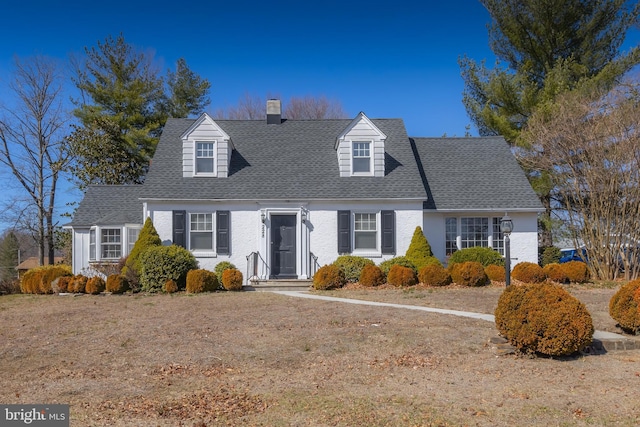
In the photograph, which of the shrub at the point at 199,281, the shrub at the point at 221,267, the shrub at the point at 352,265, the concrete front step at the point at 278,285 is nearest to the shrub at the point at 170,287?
the shrub at the point at 199,281

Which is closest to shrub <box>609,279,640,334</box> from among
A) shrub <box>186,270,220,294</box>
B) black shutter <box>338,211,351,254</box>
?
black shutter <box>338,211,351,254</box>

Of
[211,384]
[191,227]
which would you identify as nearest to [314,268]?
[191,227]

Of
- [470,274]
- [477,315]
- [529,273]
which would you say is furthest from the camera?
[529,273]

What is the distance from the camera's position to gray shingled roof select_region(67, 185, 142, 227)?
69.2 feet

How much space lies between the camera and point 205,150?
A: 68.0ft

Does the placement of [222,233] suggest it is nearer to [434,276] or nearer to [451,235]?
[434,276]

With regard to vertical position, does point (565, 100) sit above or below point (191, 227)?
above

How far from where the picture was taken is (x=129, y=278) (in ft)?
58.6

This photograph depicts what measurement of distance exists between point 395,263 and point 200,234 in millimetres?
6683

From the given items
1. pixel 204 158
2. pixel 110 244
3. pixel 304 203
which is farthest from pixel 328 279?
pixel 110 244

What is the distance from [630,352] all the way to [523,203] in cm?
1190

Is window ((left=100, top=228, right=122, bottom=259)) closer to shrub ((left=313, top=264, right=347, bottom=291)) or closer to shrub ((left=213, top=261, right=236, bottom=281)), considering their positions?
shrub ((left=213, top=261, right=236, bottom=281))

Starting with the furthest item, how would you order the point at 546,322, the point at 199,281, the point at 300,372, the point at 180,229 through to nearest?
1. the point at 180,229
2. the point at 199,281
3. the point at 546,322
4. the point at 300,372

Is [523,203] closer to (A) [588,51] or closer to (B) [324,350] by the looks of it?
(A) [588,51]
